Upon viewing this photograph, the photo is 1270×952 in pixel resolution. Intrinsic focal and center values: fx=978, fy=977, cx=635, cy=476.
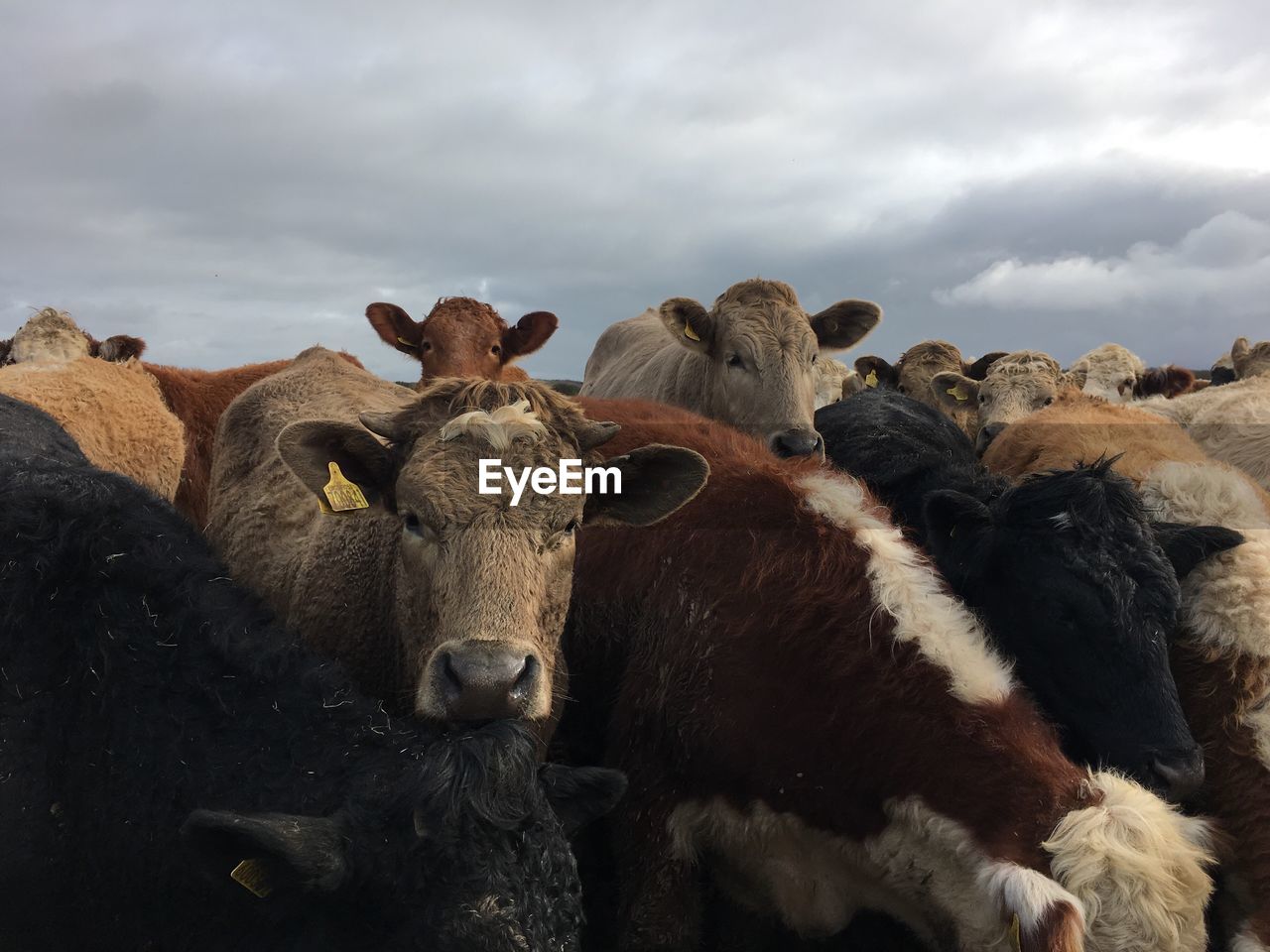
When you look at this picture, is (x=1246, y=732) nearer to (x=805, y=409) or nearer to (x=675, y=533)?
(x=675, y=533)

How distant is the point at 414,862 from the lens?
2.49m

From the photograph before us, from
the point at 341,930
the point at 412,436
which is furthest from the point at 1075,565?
the point at 341,930

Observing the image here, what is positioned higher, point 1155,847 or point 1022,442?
point 1022,442

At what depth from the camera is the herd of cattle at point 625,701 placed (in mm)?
2738

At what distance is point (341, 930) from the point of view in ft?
8.33

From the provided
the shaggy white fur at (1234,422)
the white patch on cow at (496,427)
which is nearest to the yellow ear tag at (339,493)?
the white patch on cow at (496,427)

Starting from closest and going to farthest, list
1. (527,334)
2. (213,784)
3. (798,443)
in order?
(213,784) → (798,443) → (527,334)

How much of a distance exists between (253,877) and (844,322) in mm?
6724

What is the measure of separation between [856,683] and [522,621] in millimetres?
1254

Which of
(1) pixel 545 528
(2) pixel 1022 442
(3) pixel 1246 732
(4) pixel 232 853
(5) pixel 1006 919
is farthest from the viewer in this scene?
(2) pixel 1022 442

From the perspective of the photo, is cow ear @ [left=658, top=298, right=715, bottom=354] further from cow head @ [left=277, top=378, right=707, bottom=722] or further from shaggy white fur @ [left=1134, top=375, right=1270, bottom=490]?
shaggy white fur @ [left=1134, top=375, right=1270, bottom=490]

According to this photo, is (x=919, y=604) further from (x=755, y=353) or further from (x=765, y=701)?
(x=755, y=353)

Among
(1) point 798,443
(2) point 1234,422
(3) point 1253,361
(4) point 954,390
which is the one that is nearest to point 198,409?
(1) point 798,443

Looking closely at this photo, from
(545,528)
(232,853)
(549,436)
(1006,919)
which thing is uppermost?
(549,436)
